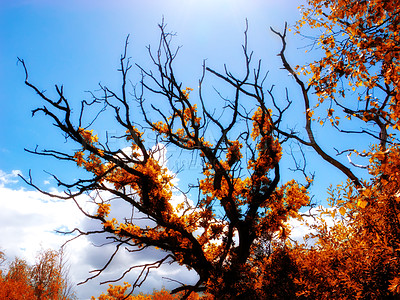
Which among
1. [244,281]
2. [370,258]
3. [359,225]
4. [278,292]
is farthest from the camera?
[244,281]

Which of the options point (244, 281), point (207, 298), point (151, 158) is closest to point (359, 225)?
point (244, 281)

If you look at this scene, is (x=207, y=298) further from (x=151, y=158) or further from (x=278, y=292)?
(x=151, y=158)

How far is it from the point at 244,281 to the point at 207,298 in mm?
1863

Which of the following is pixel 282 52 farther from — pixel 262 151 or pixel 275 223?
pixel 275 223

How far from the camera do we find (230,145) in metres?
11.2

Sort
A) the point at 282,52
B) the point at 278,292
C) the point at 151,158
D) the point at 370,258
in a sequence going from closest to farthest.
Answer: the point at 370,258, the point at 278,292, the point at 282,52, the point at 151,158

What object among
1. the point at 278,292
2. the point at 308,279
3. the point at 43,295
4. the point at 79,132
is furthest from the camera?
the point at 43,295

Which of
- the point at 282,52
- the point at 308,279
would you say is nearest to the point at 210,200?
the point at 308,279

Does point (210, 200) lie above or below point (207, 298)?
above

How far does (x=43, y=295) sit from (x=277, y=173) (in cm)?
1759

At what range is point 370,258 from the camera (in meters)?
4.21

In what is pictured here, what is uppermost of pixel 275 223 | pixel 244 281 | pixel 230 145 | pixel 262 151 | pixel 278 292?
pixel 230 145

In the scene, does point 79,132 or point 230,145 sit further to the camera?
point 230,145

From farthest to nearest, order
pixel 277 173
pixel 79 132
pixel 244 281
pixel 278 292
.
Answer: pixel 277 173 → pixel 79 132 → pixel 244 281 → pixel 278 292
